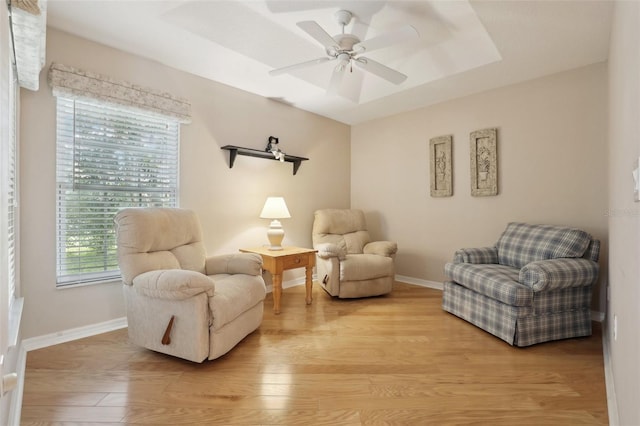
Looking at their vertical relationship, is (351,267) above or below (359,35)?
below

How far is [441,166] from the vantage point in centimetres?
398

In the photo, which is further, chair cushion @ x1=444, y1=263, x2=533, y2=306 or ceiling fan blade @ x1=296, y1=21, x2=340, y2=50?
chair cushion @ x1=444, y1=263, x2=533, y2=306

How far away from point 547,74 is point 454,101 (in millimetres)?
938

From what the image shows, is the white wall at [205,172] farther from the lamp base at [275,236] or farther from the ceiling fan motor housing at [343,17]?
the ceiling fan motor housing at [343,17]

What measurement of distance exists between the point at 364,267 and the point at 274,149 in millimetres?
1726

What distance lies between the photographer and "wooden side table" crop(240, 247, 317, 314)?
10.1 ft

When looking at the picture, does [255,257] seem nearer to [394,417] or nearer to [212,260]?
[212,260]

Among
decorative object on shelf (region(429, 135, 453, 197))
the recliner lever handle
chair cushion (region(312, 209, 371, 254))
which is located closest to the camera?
the recliner lever handle

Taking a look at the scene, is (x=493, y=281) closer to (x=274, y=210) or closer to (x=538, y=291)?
(x=538, y=291)

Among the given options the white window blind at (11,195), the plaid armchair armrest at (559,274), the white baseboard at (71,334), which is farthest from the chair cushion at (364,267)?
the white window blind at (11,195)

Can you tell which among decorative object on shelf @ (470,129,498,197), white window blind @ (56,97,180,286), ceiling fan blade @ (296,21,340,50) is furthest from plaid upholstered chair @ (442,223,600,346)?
white window blind @ (56,97,180,286)

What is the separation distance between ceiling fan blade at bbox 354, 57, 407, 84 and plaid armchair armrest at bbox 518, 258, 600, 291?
181 cm

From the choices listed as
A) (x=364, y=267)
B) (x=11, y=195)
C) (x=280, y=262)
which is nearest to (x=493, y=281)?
(x=364, y=267)

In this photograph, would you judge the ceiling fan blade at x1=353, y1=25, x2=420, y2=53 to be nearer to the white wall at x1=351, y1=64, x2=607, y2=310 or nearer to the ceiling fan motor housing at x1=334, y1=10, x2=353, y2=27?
the ceiling fan motor housing at x1=334, y1=10, x2=353, y2=27
